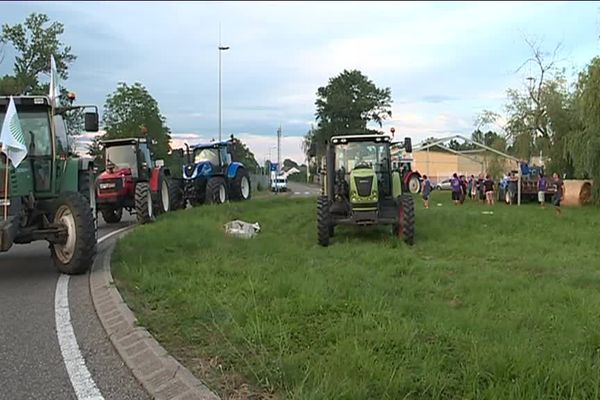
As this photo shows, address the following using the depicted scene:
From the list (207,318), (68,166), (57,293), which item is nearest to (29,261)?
(68,166)

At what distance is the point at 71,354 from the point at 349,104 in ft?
270

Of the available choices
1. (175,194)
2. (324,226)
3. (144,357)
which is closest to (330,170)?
(324,226)

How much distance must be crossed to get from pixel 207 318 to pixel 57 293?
304 centimetres

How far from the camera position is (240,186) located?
2623cm

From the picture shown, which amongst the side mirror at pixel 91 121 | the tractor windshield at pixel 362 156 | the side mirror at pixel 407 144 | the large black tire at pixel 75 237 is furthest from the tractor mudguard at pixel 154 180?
the large black tire at pixel 75 237

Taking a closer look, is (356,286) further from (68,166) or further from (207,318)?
(68,166)

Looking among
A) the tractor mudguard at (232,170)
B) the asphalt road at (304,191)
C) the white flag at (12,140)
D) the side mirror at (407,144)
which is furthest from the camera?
the asphalt road at (304,191)

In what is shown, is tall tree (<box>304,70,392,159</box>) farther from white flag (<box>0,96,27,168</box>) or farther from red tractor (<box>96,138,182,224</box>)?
white flag (<box>0,96,27,168</box>)

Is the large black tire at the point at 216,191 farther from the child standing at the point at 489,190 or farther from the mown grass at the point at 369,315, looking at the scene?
the child standing at the point at 489,190

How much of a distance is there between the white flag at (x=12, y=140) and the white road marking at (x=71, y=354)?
2.10 meters

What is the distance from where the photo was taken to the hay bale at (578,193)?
89.3 ft

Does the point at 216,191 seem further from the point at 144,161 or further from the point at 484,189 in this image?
the point at 484,189

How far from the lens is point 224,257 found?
1016 cm

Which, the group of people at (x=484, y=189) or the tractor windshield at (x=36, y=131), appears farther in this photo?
the group of people at (x=484, y=189)
